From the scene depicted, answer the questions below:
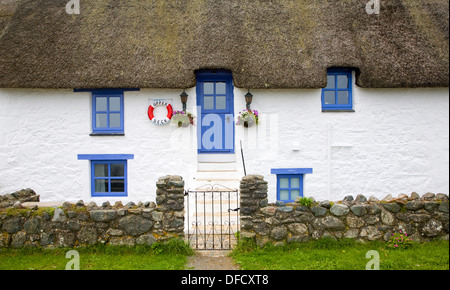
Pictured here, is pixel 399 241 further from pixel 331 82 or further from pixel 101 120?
pixel 101 120

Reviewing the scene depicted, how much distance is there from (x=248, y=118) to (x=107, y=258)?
15.2 feet

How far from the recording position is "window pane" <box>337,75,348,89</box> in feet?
29.5

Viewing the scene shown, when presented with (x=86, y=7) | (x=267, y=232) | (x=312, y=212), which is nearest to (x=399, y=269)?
(x=312, y=212)

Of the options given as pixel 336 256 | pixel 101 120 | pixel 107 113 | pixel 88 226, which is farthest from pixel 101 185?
pixel 336 256

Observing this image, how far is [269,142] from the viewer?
873 centimetres

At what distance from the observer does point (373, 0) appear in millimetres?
9500

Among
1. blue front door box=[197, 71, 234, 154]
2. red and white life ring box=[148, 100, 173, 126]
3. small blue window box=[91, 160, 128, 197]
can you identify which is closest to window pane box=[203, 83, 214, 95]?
blue front door box=[197, 71, 234, 154]

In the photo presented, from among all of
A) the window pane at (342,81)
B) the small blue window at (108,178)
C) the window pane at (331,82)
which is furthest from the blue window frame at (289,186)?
the small blue window at (108,178)

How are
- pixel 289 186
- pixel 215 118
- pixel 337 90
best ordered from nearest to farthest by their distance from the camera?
1. pixel 289 186
2. pixel 337 90
3. pixel 215 118

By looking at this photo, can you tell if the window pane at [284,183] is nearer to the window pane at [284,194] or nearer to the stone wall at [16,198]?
the window pane at [284,194]

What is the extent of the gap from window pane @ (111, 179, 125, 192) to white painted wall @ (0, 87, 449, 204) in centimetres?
33

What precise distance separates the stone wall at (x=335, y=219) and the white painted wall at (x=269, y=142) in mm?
2811

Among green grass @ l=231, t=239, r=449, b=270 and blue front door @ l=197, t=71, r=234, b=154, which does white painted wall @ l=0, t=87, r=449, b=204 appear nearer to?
blue front door @ l=197, t=71, r=234, b=154
